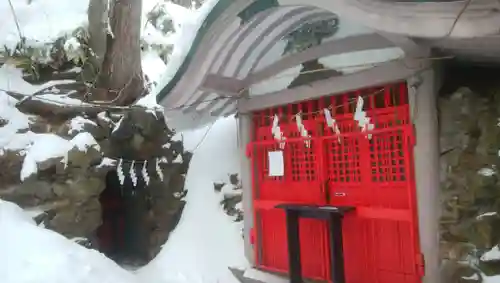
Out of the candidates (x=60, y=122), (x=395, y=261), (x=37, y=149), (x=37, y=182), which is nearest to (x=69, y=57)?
(x=60, y=122)

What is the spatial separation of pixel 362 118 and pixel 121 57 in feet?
17.7

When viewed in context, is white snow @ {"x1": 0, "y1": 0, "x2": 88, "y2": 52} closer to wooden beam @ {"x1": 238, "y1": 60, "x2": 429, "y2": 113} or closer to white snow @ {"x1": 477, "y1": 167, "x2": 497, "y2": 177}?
wooden beam @ {"x1": 238, "y1": 60, "x2": 429, "y2": 113}

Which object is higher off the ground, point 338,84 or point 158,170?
point 338,84

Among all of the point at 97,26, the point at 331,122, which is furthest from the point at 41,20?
the point at 331,122

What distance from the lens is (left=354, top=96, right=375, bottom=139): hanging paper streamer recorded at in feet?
16.2

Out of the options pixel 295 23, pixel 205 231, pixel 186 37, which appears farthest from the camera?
pixel 205 231

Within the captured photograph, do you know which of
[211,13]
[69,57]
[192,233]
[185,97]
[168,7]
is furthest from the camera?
[168,7]

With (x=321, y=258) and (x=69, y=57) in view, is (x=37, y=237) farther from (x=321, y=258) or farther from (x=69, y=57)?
(x=321, y=258)

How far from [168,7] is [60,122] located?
7255 millimetres

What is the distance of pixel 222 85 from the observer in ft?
19.5

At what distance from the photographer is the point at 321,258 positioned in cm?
547

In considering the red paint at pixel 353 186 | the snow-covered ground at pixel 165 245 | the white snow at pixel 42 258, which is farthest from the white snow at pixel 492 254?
the white snow at pixel 42 258

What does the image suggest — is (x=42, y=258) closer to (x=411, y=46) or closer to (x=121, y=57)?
(x=121, y=57)

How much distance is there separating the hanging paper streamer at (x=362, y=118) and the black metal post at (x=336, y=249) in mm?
1064
